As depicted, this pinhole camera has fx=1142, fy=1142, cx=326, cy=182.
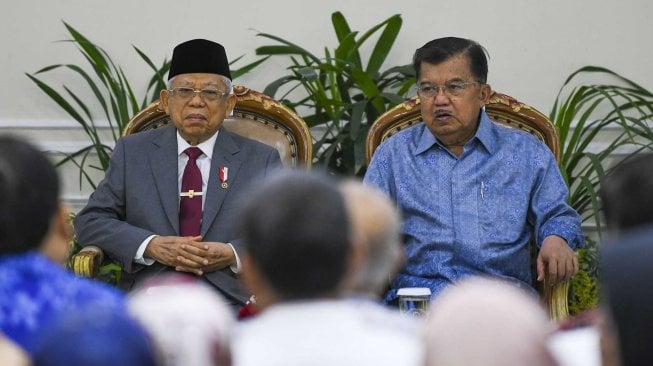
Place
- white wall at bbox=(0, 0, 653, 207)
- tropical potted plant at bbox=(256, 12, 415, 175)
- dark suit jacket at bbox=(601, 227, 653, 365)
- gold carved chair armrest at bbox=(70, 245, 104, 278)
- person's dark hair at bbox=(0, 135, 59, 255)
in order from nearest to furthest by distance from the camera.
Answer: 1. dark suit jacket at bbox=(601, 227, 653, 365)
2. person's dark hair at bbox=(0, 135, 59, 255)
3. gold carved chair armrest at bbox=(70, 245, 104, 278)
4. tropical potted plant at bbox=(256, 12, 415, 175)
5. white wall at bbox=(0, 0, 653, 207)

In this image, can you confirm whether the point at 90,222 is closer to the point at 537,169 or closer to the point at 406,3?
the point at 537,169

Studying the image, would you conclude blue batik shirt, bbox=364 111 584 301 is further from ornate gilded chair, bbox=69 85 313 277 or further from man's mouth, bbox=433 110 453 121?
ornate gilded chair, bbox=69 85 313 277

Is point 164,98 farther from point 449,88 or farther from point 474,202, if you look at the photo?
point 474,202

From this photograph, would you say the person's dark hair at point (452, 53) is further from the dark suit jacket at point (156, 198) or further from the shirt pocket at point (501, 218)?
the dark suit jacket at point (156, 198)

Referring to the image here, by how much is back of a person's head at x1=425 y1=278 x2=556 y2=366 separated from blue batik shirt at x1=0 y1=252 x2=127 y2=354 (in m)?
0.41

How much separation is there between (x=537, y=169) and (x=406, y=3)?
4.17 feet

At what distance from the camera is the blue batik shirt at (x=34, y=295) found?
1.41m

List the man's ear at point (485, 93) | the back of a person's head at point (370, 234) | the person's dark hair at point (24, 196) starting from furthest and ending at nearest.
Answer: the man's ear at point (485, 93) → the person's dark hair at point (24, 196) → the back of a person's head at point (370, 234)

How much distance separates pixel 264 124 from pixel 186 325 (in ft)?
8.10

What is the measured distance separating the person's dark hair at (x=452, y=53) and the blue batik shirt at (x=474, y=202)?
0.49 ft

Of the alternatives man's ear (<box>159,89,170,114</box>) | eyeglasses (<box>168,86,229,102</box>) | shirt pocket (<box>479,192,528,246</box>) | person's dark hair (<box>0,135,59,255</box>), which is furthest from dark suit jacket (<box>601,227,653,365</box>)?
man's ear (<box>159,89,170,114</box>)

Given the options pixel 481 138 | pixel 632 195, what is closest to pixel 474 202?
pixel 481 138

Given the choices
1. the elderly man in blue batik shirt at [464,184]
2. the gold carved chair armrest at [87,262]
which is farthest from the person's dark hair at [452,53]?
the gold carved chair armrest at [87,262]

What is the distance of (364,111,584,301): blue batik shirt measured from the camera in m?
3.29
